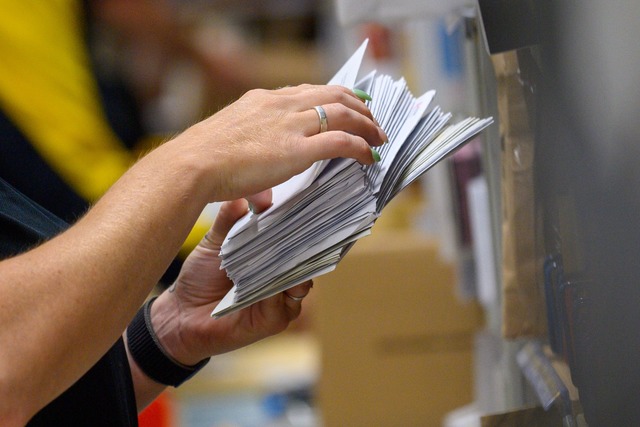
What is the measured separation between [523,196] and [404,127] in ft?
0.46

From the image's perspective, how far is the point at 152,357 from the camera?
108 cm

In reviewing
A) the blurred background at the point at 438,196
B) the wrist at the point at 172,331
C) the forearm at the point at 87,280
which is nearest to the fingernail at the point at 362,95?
the blurred background at the point at 438,196

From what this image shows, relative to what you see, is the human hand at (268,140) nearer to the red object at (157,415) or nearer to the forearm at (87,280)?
the forearm at (87,280)

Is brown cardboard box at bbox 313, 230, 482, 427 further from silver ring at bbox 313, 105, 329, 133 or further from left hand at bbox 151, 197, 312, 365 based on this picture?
silver ring at bbox 313, 105, 329, 133

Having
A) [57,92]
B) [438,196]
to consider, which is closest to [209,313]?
[438,196]

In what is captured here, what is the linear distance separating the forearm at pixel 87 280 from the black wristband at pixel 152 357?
0.37 metres

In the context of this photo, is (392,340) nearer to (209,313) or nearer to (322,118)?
(209,313)

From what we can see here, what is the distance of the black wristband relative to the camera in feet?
3.52

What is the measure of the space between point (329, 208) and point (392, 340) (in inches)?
58.1

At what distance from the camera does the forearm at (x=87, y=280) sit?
649 mm

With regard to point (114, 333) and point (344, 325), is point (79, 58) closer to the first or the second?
point (344, 325)

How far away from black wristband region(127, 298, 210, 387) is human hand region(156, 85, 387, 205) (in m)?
0.39

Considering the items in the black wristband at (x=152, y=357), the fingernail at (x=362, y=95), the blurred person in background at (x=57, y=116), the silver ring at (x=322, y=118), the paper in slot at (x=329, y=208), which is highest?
the blurred person in background at (x=57, y=116)

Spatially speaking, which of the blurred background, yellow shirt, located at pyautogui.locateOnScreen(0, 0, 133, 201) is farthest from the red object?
yellow shirt, located at pyautogui.locateOnScreen(0, 0, 133, 201)
